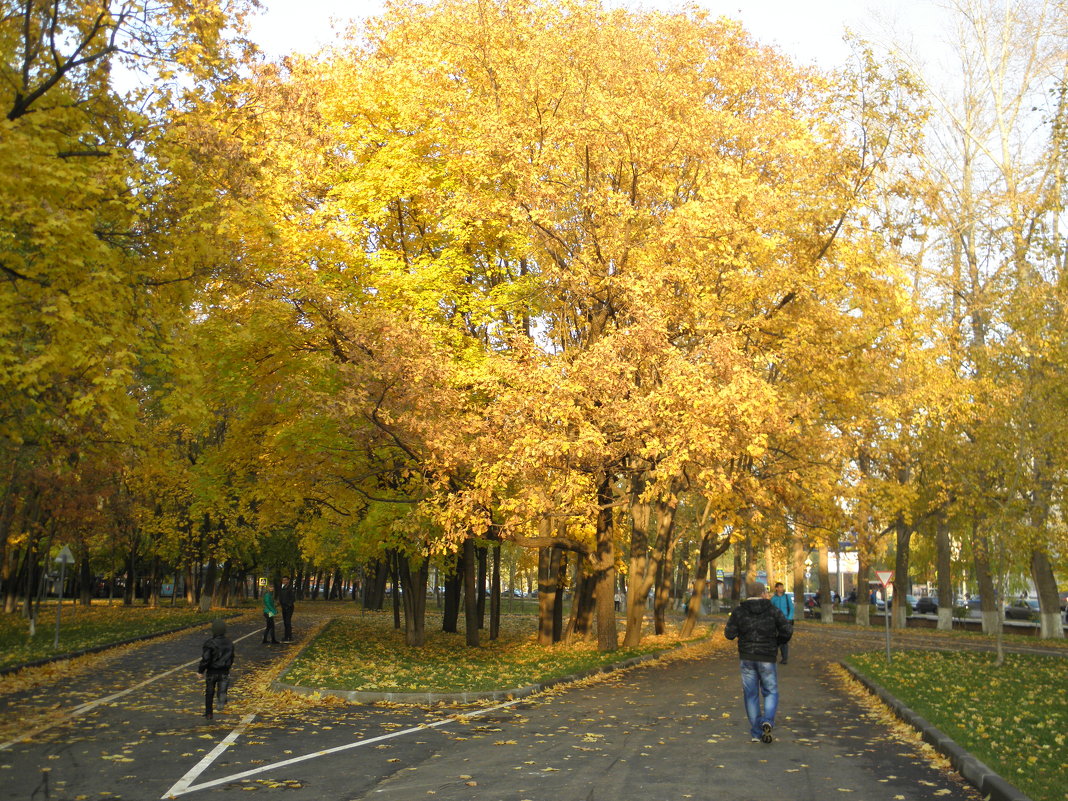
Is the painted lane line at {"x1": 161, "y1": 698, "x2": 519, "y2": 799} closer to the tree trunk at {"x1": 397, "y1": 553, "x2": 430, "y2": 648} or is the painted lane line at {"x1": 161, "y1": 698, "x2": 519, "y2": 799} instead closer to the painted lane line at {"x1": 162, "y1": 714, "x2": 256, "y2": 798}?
the painted lane line at {"x1": 162, "y1": 714, "x2": 256, "y2": 798}

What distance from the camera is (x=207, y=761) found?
9195mm

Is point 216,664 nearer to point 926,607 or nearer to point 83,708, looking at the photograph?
point 83,708

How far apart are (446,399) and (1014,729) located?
11.6 meters

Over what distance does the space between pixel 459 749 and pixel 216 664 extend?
414cm

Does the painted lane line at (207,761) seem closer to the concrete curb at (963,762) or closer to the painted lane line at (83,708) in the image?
the painted lane line at (83,708)

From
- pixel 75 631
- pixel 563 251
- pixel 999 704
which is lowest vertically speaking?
pixel 75 631

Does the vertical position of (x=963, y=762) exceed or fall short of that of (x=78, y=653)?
it exceeds it

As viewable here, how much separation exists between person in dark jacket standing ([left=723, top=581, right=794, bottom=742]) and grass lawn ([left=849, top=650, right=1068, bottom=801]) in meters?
1.99

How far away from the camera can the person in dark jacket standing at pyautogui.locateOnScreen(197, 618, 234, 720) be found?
12367 mm

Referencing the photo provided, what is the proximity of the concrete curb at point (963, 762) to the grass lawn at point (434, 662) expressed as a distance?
20.8 feet

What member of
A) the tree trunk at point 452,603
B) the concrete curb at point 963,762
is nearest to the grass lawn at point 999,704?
the concrete curb at point 963,762

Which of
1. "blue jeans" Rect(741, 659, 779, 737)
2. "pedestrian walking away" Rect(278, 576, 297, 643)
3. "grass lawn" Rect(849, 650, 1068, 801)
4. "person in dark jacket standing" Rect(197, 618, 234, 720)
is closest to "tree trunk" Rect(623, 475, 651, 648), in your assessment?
"grass lawn" Rect(849, 650, 1068, 801)

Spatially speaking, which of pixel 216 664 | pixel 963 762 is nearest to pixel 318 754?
pixel 216 664

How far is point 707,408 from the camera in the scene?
1678 centimetres
